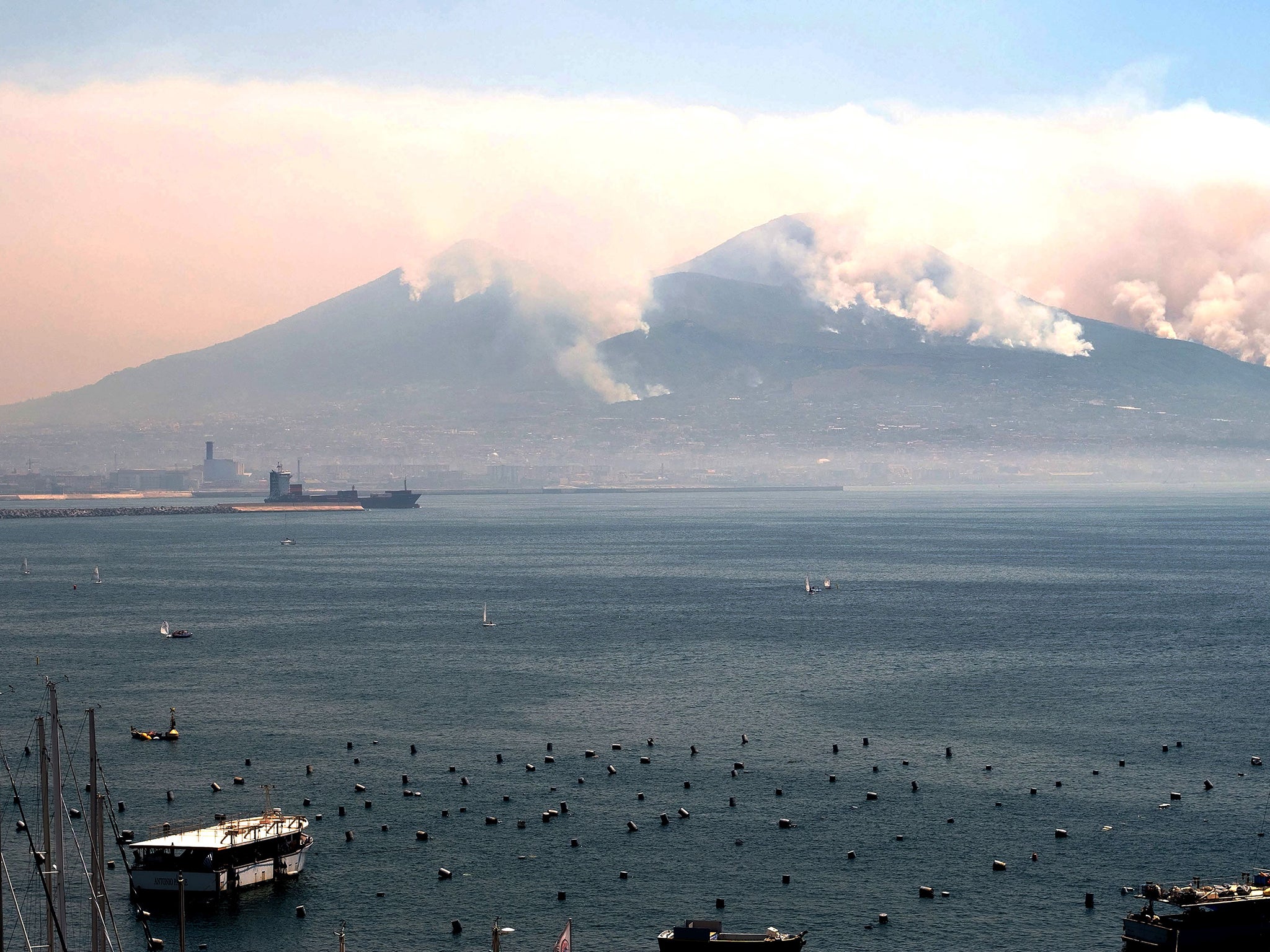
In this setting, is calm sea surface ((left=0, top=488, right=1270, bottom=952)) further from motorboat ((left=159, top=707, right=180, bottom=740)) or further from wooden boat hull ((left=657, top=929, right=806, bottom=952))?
wooden boat hull ((left=657, top=929, right=806, bottom=952))

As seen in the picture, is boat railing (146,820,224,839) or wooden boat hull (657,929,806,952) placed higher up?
boat railing (146,820,224,839)

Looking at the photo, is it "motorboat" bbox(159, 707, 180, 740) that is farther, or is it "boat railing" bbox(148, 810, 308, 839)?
"motorboat" bbox(159, 707, 180, 740)

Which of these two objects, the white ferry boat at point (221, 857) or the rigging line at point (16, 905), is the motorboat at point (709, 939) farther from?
the rigging line at point (16, 905)

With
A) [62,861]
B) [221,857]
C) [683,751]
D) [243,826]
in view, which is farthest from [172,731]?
[62,861]

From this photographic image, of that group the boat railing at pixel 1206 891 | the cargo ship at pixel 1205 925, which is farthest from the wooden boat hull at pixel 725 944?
the boat railing at pixel 1206 891

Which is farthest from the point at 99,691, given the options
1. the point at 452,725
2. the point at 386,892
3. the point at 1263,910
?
the point at 1263,910

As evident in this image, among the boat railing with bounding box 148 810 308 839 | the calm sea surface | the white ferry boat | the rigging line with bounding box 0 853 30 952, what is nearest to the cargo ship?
the calm sea surface

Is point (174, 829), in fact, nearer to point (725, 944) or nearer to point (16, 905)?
point (16, 905)

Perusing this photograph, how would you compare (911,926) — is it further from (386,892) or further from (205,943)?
(205,943)
